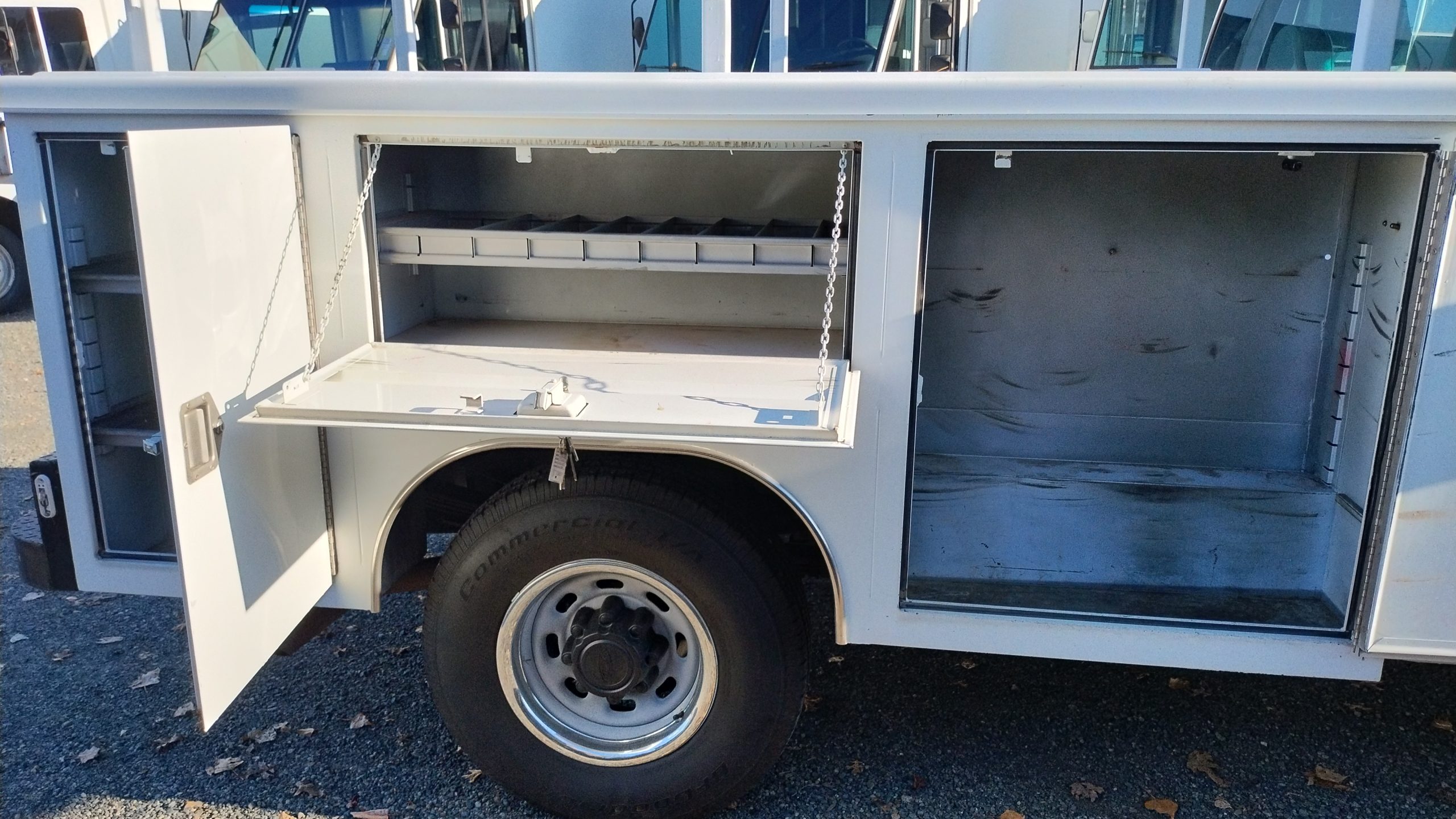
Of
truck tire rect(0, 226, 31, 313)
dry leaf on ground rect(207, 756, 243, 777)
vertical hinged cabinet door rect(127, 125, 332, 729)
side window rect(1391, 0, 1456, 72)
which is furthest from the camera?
truck tire rect(0, 226, 31, 313)

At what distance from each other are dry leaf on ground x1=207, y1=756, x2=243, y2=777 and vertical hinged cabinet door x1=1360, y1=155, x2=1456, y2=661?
3.31m

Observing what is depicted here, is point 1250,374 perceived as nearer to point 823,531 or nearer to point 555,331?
point 823,531

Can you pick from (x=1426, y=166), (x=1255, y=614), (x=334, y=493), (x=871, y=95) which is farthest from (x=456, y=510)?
(x=1426, y=166)

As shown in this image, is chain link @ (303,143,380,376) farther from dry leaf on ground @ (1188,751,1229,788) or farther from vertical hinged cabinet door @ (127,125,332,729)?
dry leaf on ground @ (1188,751,1229,788)

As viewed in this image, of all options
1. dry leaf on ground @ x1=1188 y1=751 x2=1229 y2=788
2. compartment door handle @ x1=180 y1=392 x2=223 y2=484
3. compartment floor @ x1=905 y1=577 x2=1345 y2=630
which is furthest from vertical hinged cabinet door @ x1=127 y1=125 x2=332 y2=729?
dry leaf on ground @ x1=1188 y1=751 x2=1229 y2=788

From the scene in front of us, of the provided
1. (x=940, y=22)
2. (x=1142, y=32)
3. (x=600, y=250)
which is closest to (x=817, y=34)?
(x=940, y=22)

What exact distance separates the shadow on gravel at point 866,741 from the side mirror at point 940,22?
10.7ft

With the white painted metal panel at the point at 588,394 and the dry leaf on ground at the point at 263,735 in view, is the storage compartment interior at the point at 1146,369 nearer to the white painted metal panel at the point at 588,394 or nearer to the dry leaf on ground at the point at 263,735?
the white painted metal panel at the point at 588,394

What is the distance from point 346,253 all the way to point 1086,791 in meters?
2.68

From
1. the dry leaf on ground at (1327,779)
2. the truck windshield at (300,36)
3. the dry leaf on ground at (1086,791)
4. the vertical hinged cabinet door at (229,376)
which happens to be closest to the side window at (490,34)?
the truck windshield at (300,36)

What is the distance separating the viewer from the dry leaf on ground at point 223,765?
3385mm

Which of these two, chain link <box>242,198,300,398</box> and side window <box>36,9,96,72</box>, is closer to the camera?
chain link <box>242,198,300,398</box>

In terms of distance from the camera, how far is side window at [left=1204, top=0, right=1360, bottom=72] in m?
4.32

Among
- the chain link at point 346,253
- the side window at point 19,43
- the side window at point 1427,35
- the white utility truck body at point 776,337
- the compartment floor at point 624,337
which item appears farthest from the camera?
the side window at point 19,43
